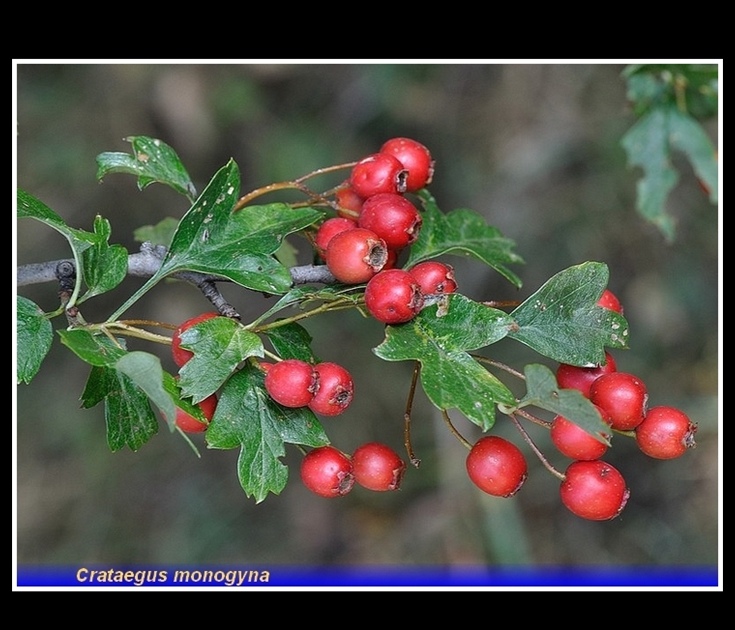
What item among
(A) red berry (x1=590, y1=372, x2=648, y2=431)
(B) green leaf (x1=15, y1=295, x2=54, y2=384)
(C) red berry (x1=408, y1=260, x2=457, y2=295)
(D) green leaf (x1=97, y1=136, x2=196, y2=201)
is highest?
(D) green leaf (x1=97, y1=136, x2=196, y2=201)

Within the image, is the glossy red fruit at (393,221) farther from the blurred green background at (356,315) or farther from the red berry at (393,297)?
the blurred green background at (356,315)

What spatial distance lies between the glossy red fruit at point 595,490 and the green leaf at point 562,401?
0.13 meters

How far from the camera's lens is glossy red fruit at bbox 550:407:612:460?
1.16 m

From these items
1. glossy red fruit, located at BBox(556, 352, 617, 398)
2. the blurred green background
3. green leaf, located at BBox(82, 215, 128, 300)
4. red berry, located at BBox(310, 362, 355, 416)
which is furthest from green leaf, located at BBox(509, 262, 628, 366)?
the blurred green background

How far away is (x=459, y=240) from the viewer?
1467 mm

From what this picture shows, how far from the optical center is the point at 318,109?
356 cm

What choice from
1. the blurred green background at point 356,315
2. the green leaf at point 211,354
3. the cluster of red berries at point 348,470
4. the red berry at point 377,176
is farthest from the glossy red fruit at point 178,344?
the blurred green background at point 356,315

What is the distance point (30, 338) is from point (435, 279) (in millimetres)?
633

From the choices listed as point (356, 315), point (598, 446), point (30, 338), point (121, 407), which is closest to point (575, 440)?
point (598, 446)

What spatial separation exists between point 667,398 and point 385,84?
6.04 ft

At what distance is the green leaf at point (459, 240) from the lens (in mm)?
1417

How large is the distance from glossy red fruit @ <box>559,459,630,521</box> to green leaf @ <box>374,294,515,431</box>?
0.62 ft

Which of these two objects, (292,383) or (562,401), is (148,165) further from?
(562,401)

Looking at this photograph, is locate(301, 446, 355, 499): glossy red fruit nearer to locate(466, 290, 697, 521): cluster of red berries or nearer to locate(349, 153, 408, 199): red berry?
locate(466, 290, 697, 521): cluster of red berries
